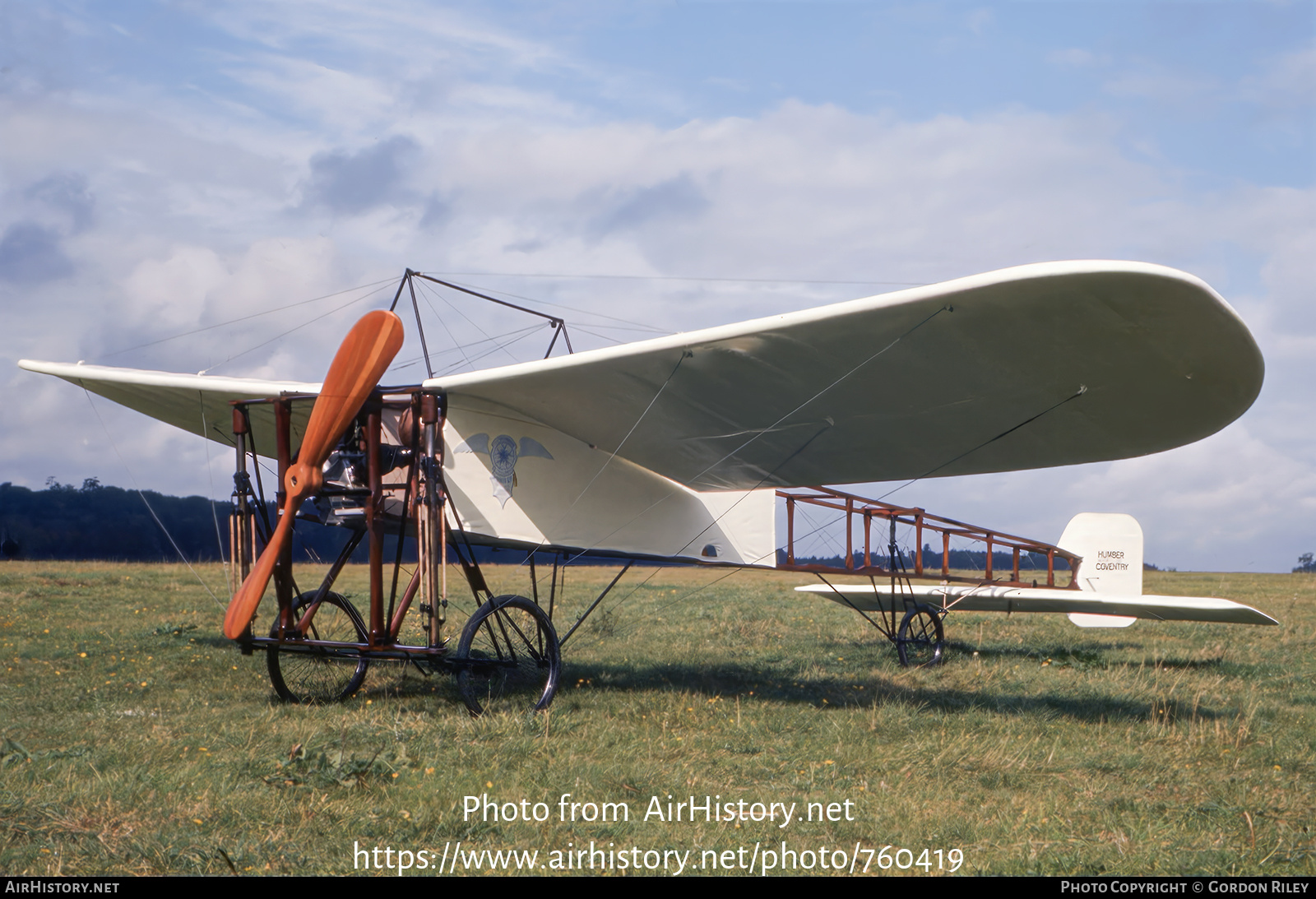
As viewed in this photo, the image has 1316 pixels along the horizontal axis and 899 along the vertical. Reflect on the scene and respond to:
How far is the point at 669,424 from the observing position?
7957 mm

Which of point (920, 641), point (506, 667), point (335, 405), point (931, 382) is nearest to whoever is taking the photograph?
point (931, 382)

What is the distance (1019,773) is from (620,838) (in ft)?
9.82

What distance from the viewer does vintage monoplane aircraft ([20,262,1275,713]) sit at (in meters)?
5.89

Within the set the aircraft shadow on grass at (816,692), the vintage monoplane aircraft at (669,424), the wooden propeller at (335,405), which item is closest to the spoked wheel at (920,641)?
the aircraft shadow on grass at (816,692)

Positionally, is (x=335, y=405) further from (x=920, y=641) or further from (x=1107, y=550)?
(x=1107, y=550)

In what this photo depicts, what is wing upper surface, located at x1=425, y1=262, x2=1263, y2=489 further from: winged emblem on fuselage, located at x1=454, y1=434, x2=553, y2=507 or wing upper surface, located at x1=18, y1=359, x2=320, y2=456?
wing upper surface, located at x1=18, y1=359, x2=320, y2=456

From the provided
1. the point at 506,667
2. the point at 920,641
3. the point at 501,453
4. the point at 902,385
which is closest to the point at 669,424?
the point at 501,453

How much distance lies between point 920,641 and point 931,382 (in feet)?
20.2

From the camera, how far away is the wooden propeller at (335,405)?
7023mm

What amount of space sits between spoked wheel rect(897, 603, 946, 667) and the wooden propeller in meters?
7.63

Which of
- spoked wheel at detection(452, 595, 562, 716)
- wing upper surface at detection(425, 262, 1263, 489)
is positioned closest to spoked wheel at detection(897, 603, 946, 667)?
wing upper surface at detection(425, 262, 1263, 489)
